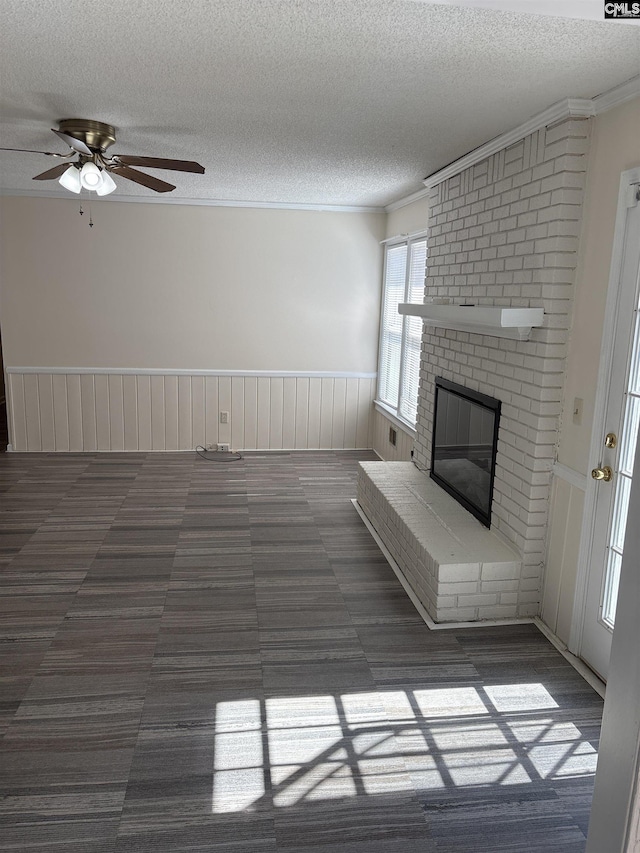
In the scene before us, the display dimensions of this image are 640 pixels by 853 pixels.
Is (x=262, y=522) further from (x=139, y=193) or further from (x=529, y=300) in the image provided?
(x=139, y=193)

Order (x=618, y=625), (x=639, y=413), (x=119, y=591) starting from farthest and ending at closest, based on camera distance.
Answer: (x=119, y=591) → (x=639, y=413) → (x=618, y=625)

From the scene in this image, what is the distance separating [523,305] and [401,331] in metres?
2.74

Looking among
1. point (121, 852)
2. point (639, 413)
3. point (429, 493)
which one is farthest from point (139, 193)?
point (121, 852)

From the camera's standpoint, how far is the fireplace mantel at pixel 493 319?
317 centimetres

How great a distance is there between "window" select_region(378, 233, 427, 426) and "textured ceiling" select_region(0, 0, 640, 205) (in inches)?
57.8

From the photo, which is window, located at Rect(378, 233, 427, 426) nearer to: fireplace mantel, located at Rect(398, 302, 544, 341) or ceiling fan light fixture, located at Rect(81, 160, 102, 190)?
fireplace mantel, located at Rect(398, 302, 544, 341)

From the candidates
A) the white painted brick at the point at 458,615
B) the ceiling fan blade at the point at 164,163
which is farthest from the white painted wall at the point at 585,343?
the ceiling fan blade at the point at 164,163

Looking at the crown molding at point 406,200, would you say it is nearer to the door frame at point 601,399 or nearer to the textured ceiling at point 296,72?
the textured ceiling at point 296,72

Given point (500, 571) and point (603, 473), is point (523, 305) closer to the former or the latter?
point (603, 473)

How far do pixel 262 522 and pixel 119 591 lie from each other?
1327 millimetres

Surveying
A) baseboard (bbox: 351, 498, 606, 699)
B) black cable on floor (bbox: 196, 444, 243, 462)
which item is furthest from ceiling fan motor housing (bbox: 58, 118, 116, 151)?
black cable on floor (bbox: 196, 444, 243, 462)

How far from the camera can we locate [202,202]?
20.8 ft

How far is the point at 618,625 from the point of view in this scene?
113 centimetres

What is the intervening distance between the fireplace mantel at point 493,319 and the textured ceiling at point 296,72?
908mm
